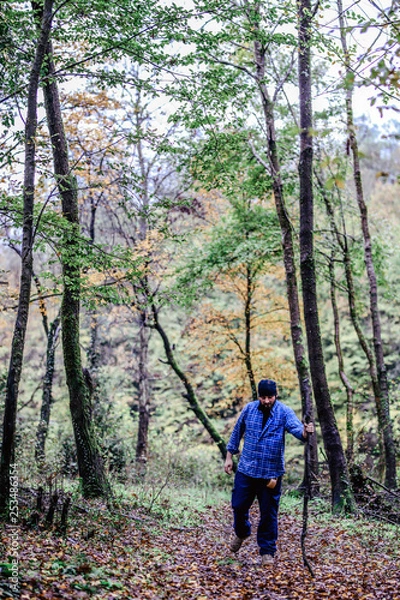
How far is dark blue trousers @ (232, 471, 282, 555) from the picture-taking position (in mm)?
5895

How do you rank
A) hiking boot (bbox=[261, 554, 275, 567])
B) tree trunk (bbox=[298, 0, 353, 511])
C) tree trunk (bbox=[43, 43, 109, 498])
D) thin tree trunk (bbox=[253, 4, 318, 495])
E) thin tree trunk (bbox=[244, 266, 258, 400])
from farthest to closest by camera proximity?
thin tree trunk (bbox=[244, 266, 258, 400])
thin tree trunk (bbox=[253, 4, 318, 495])
tree trunk (bbox=[298, 0, 353, 511])
tree trunk (bbox=[43, 43, 109, 498])
hiking boot (bbox=[261, 554, 275, 567])

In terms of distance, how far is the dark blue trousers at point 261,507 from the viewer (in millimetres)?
5895

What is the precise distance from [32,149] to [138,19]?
2174 mm

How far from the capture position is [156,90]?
7492 mm

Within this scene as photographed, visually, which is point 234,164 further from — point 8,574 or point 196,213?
point 8,574

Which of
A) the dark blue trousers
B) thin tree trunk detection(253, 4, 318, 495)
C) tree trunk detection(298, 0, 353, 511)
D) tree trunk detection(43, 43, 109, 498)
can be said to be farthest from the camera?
thin tree trunk detection(253, 4, 318, 495)

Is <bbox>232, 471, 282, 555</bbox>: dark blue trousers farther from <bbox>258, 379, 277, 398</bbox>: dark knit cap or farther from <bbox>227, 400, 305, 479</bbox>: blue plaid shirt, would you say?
<bbox>258, 379, 277, 398</bbox>: dark knit cap

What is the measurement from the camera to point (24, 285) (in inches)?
239

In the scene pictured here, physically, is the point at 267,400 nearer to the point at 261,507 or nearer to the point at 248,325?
the point at 261,507

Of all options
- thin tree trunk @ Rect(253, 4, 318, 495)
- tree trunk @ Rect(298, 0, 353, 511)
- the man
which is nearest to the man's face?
the man

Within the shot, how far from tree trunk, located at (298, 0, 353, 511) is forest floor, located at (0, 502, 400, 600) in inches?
46.2

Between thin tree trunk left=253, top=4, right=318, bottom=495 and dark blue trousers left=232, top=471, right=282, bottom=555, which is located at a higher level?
thin tree trunk left=253, top=4, right=318, bottom=495

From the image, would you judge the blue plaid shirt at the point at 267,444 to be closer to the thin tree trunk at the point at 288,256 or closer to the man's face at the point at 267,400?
the man's face at the point at 267,400

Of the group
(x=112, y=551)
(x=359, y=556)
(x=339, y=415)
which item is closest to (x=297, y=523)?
(x=359, y=556)
